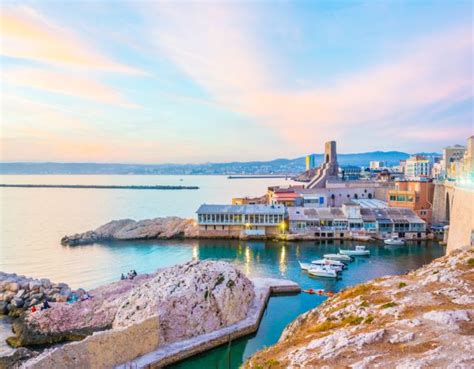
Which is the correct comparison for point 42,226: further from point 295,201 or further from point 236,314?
point 236,314

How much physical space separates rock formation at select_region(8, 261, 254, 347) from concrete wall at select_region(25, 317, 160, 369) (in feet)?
1.69

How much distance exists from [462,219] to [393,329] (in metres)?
20.7

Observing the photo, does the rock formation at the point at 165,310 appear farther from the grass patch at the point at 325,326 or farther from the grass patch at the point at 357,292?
the grass patch at the point at 325,326

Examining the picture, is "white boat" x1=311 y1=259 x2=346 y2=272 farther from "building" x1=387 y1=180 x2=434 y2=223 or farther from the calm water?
"building" x1=387 y1=180 x2=434 y2=223

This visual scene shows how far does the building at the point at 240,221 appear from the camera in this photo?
50156 millimetres

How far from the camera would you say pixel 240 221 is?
50.6m

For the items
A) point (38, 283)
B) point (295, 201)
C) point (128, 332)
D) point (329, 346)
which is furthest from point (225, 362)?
point (295, 201)

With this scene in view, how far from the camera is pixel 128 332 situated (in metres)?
16.6

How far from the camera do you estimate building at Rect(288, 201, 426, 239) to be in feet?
161

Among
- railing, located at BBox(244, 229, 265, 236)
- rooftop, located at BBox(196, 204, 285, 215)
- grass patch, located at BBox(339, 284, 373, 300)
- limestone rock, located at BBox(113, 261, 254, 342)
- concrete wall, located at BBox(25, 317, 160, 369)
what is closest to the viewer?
concrete wall, located at BBox(25, 317, 160, 369)

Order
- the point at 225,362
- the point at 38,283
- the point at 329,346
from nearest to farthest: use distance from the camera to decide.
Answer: the point at 329,346, the point at 225,362, the point at 38,283

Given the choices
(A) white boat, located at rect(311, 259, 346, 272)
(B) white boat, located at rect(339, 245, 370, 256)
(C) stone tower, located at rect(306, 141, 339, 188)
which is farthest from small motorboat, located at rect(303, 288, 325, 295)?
(C) stone tower, located at rect(306, 141, 339, 188)

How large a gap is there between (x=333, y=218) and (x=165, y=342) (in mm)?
36068

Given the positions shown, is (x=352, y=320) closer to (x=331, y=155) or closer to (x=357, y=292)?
(x=357, y=292)
